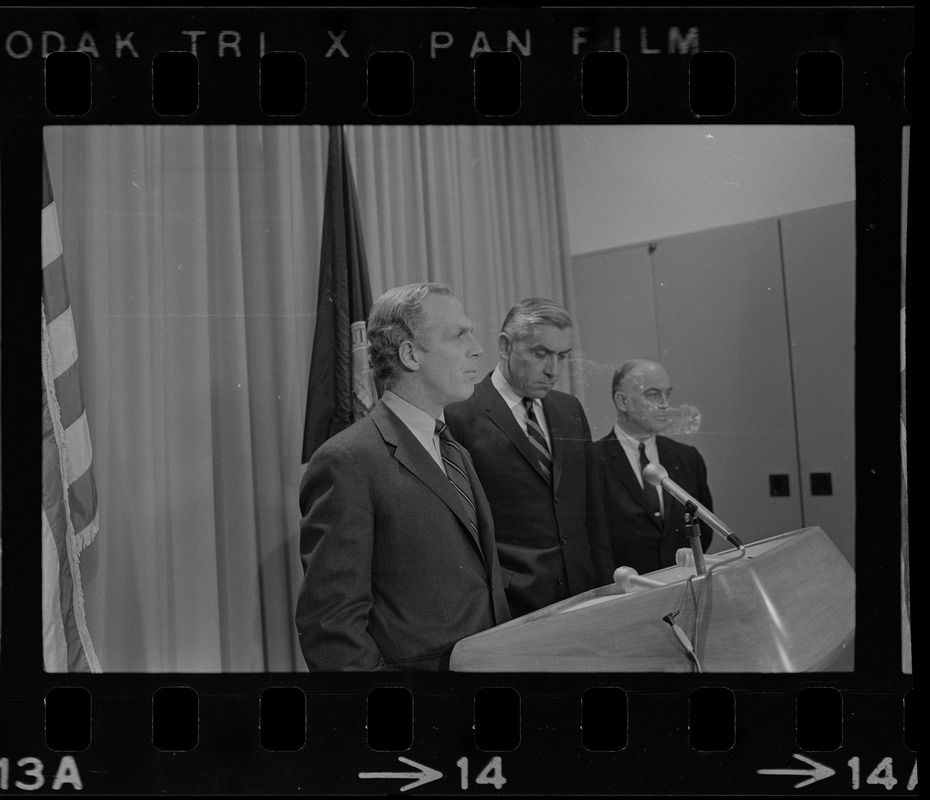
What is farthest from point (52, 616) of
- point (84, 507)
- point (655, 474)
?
point (655, 474)

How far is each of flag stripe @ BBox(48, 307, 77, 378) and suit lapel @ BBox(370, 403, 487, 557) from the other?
695mm

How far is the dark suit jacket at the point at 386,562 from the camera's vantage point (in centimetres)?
205

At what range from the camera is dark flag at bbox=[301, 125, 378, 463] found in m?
2.13

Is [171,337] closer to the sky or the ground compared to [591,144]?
closer to the ground

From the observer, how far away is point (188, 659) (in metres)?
2.14

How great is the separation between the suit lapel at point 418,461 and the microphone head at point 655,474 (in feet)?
1.24
